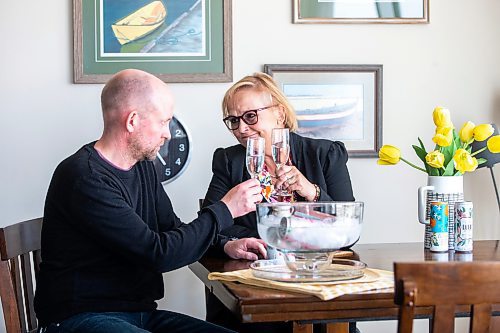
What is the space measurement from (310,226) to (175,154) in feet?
5.30

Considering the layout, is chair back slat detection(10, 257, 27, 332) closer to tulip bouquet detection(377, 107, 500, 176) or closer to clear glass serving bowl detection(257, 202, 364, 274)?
clear glass serving bowl detection(257, 202, 364, 274)

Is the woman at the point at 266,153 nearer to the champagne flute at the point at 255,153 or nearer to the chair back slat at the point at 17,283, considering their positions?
the champagne flute at the point at 255,153

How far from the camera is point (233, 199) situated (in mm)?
2252

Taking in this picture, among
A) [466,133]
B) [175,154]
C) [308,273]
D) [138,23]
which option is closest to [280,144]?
[308,273]

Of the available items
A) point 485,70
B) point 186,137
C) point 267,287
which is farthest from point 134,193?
point 485,70

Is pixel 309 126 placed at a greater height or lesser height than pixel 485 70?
lesser

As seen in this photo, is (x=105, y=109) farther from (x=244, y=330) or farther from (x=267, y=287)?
(x=244, y=330)

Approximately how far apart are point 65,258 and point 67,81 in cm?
132

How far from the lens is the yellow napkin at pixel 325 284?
6.09 ft

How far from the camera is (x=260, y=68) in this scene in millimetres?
3510

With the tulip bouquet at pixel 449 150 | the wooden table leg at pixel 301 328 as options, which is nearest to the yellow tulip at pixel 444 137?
the tulip bouquet at pixel 449 150

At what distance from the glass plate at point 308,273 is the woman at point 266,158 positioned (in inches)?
19.0

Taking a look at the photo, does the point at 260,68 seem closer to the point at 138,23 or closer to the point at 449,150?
the point at 138,23

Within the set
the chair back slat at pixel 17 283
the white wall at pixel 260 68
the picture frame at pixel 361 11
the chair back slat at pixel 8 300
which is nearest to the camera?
the chair back slat at pixel 8 300
